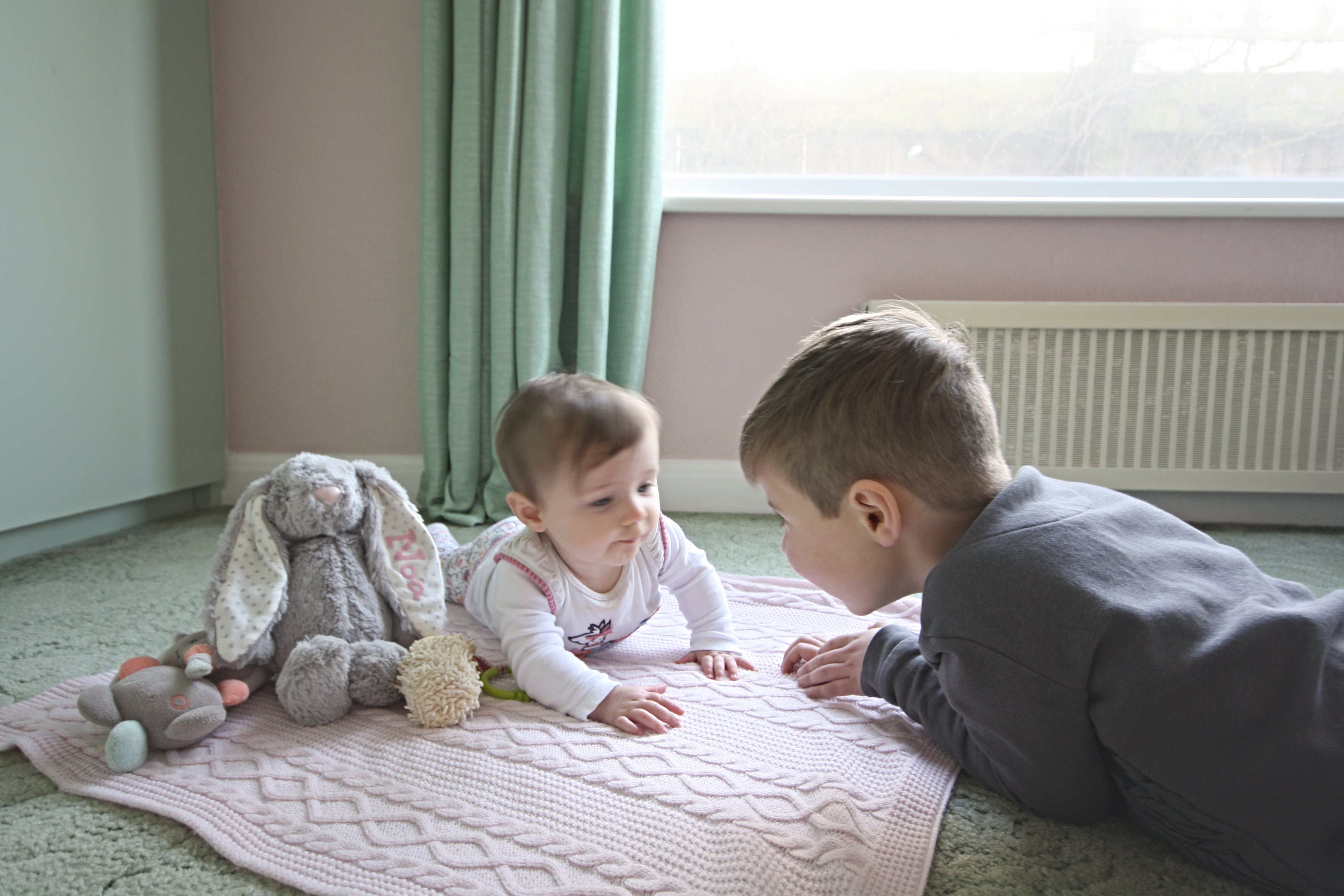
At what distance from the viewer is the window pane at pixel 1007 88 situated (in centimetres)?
211

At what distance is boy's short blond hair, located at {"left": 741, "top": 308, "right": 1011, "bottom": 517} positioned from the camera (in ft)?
2.62

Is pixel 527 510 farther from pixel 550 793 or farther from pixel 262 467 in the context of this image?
pixel 262 467

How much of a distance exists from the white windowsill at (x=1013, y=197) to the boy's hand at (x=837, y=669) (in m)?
1.27

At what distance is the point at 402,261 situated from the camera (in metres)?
2.17

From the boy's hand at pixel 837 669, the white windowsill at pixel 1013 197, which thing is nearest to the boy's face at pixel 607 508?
the boy's hand at pixel 837 669

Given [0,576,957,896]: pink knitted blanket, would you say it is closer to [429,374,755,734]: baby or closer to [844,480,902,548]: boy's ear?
[429,374,755,734]: baby

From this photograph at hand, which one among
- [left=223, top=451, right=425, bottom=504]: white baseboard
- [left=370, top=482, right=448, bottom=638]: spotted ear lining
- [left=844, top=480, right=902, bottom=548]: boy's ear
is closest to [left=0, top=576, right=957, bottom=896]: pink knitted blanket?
[left=370, top=482, right=448, bottom=638]: spotted ear lining

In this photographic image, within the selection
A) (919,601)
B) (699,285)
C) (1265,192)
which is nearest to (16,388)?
(699,285)

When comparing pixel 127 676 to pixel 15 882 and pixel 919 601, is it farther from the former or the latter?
pixel 919 601

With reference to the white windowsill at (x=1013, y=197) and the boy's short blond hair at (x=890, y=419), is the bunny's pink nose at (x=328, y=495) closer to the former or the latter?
the boy's short blond hair at (x=890, y=419)

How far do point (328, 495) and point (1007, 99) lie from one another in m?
1.90

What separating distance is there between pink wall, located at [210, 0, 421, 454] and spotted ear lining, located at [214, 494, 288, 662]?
3.98ft

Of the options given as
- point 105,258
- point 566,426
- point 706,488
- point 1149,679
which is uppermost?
point 105,258

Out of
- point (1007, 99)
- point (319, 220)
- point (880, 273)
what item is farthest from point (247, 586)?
point (1007, 99)
